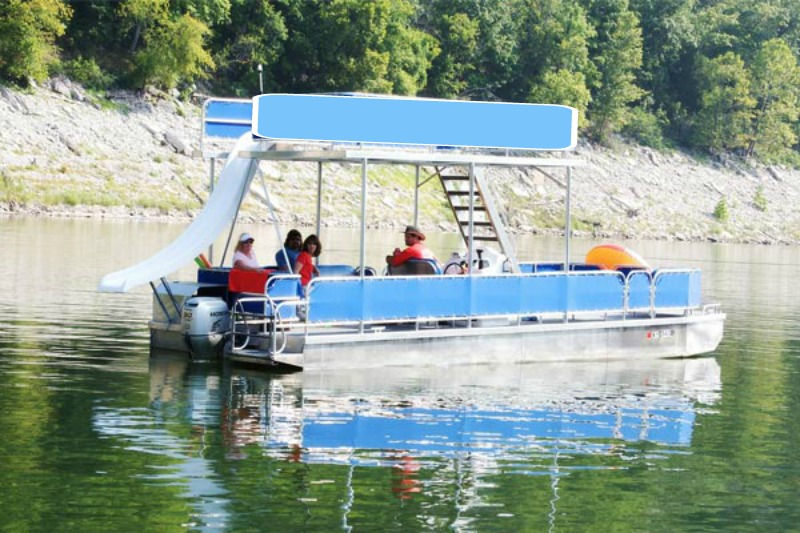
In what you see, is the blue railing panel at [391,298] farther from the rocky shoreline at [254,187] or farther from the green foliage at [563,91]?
the green foliage at [563,91]

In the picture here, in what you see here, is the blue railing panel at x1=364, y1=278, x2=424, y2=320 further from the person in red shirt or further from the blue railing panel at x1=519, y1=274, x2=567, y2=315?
the blue railing panel at x1=519, y1=274, x2=567, y2=315

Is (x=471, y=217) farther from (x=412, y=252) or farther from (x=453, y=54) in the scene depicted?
(x=453, y=54)

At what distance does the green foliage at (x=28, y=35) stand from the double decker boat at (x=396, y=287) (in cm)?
5816

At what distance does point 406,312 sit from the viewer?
2477 centimetres

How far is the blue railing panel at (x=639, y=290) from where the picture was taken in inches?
1102

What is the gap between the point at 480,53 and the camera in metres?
118

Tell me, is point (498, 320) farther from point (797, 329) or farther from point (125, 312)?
point (797, 329)

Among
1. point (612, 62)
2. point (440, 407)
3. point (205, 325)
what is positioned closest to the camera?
point (440, 407)

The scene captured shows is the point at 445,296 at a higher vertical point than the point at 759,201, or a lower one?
lower

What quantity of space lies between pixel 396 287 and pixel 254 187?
58316 mm

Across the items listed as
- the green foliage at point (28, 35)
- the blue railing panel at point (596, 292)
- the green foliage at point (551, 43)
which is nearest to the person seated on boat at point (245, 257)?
the blue railing panel at point (596, 292)

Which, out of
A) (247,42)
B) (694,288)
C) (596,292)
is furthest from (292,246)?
(247,42)

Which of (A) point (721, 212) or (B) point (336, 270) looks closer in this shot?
(B) point (336, 270)

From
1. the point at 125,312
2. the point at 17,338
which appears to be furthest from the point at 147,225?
the point at 17,338
